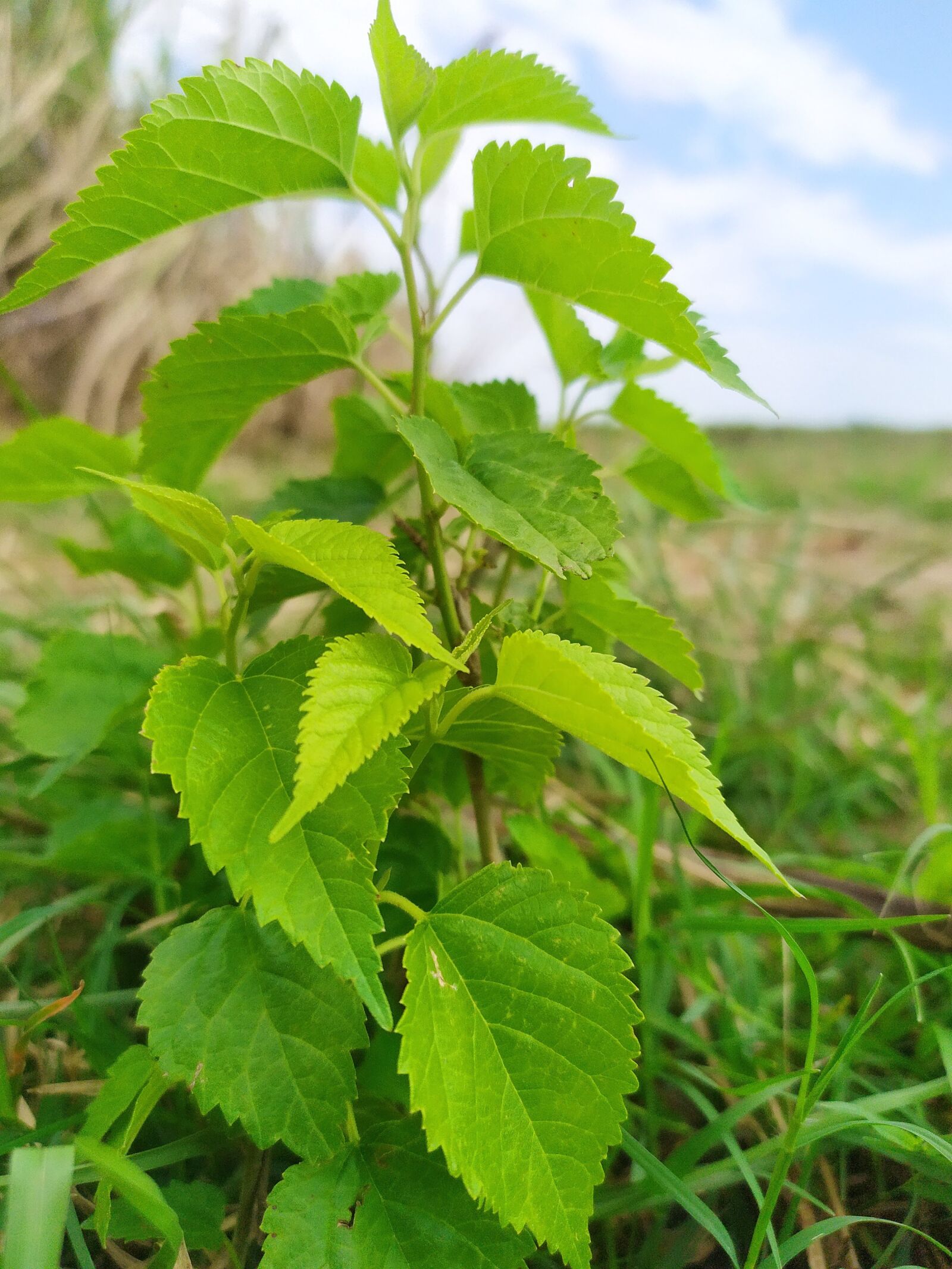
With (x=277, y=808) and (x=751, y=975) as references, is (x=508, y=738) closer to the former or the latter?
(x=277, y=808)

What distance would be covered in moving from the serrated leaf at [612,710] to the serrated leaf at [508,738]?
0.15ft

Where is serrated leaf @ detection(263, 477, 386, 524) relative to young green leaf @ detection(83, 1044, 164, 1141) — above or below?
above

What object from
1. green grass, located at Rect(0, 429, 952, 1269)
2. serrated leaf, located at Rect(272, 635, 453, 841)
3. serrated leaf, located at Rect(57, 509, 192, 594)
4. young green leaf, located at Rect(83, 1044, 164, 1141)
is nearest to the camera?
serrated leaf, located at Rect(272, 635, 453, 841)

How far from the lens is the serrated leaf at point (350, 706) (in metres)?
0.43

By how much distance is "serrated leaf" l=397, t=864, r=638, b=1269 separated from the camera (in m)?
0.48

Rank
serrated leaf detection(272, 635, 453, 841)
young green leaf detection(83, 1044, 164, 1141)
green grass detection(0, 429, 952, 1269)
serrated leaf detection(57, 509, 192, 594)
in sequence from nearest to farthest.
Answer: serrated leaf detection(272, 635, 453, 841) → young green leaf detection(83, 1044, 164, 1141) → green grass detection(0, 429, 952, 1269) → serrated leaf detection(57, 509, 192, 594)

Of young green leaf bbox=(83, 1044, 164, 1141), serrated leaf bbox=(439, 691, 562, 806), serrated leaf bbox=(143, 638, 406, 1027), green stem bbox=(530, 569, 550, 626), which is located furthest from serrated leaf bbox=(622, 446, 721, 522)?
young green leaf bbox=(83, 1044, 164, 1141)

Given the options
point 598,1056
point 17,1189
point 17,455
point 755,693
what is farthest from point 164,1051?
point 755,693

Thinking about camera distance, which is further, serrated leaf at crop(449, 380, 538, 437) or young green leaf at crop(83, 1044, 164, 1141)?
serrated leaf at crop(449, 380, 538, 437)

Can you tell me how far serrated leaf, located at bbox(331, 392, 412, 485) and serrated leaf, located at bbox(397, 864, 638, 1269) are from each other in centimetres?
42

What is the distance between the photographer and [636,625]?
2.19ft

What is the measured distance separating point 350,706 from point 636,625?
0.28 metres

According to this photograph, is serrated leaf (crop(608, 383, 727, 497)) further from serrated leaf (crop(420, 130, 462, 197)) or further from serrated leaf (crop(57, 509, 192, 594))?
serrated leaf (crop(57, 509, 192, 594))

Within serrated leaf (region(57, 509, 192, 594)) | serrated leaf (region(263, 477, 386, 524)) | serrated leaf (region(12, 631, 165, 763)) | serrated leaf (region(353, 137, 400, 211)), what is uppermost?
serrated leaf (region(353, 137, 400, 211))
